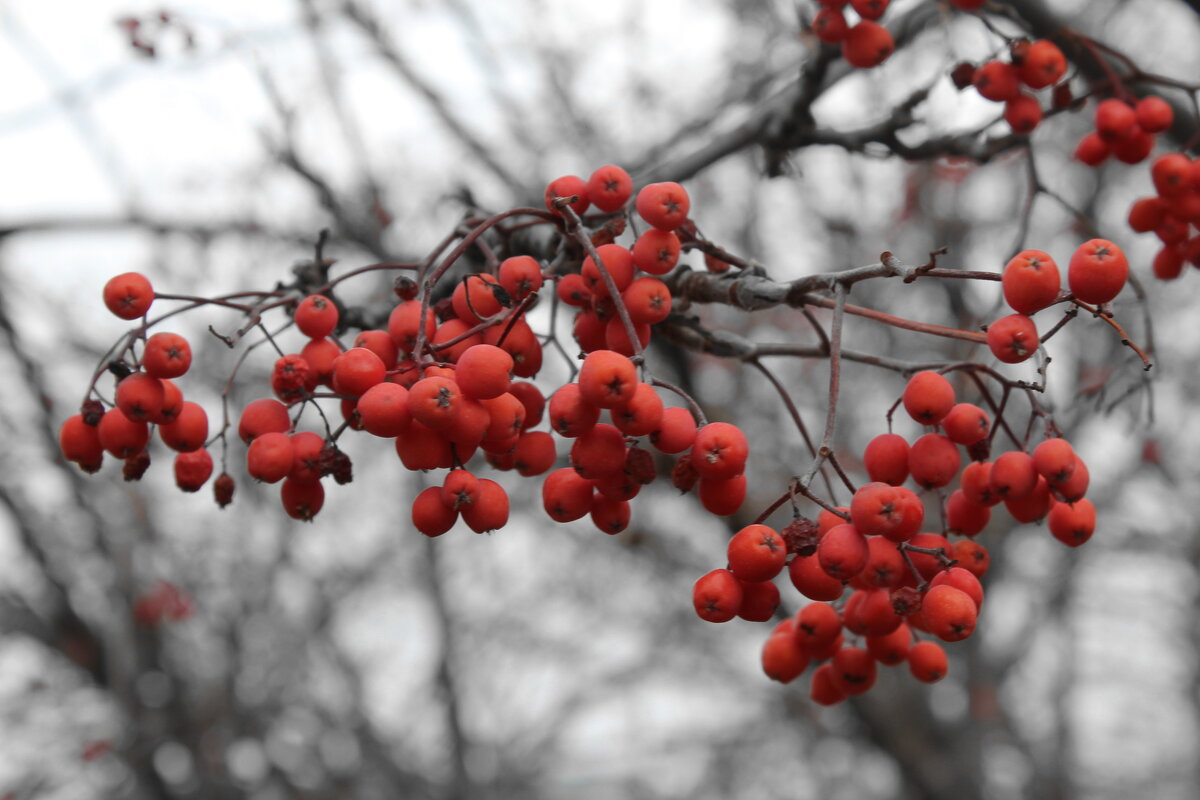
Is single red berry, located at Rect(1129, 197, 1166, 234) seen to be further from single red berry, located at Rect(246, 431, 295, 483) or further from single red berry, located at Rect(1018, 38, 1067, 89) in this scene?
single red berry, located at Rect(246, 431, 295, 483)

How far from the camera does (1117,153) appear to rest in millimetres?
3391

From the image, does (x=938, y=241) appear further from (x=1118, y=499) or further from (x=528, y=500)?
(x=528, y=500)

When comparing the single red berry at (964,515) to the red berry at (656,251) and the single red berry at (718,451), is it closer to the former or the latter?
the single red berry at (718,451)

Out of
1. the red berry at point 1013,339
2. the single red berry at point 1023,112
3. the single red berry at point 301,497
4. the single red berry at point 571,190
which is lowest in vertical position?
the single red berry at point 301,497

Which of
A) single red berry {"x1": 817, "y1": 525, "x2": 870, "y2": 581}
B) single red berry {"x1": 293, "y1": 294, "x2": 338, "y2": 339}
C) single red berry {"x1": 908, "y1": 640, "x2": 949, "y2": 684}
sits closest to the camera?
single red berry {"x1": 817, "y1": 525, "x2": 870, "y2": 581}

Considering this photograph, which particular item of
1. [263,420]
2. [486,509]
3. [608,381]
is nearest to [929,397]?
[608,381]

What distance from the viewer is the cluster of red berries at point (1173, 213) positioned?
10.1ft

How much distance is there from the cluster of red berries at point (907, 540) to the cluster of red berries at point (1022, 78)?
1510mm

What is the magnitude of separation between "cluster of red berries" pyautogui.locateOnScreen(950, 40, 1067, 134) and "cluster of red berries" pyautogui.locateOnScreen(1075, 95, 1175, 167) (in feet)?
0.75

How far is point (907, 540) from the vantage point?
1.98 m

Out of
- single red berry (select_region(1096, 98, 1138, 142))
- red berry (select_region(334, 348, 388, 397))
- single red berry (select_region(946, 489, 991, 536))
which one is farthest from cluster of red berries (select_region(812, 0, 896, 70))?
red berry (select_region(334, 348, 388, 397))

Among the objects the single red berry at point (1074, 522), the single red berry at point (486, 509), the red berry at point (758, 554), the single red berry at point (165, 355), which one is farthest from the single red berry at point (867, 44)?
the single red berry at point (165, 355)

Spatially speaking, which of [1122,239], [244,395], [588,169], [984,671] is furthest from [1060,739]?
[244,395]

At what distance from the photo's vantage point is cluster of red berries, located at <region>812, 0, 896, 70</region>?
3152 millimetres
